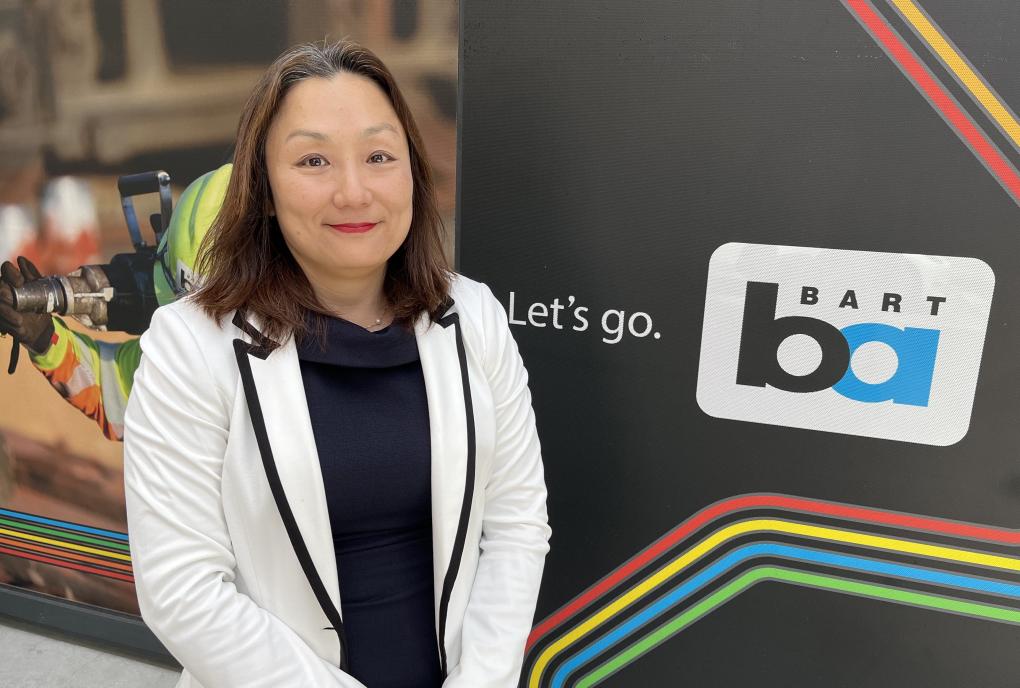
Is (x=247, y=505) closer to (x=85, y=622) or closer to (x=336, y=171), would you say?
(x=336, y=171)

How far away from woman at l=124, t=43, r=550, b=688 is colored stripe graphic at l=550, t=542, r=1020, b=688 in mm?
640

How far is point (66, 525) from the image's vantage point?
7.52 feet

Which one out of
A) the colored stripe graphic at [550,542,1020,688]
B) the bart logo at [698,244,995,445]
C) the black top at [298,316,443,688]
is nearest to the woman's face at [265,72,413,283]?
the black top at [298,316,443,688]

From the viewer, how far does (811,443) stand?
5.15 feet

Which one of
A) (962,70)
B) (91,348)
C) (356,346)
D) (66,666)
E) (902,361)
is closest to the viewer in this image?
(356,346)

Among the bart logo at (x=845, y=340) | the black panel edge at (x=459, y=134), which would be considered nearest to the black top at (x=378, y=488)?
the black panel edge at (x=459, y=134)

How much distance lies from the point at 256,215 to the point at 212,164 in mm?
939

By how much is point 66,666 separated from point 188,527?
173 cm

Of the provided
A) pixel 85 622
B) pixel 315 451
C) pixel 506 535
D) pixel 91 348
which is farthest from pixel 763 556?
pixel 85 622

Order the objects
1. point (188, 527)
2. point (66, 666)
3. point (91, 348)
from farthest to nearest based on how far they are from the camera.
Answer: point (66, 666) < point (91, 348) < point (188, 527)

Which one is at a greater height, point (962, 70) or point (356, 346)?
point (962, 70)

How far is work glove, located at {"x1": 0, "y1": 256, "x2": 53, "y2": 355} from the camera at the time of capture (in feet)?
7.14

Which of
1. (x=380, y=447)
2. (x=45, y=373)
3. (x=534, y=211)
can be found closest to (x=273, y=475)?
(x=380, y=447)

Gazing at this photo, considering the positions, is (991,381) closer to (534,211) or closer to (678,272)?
(678,272)
